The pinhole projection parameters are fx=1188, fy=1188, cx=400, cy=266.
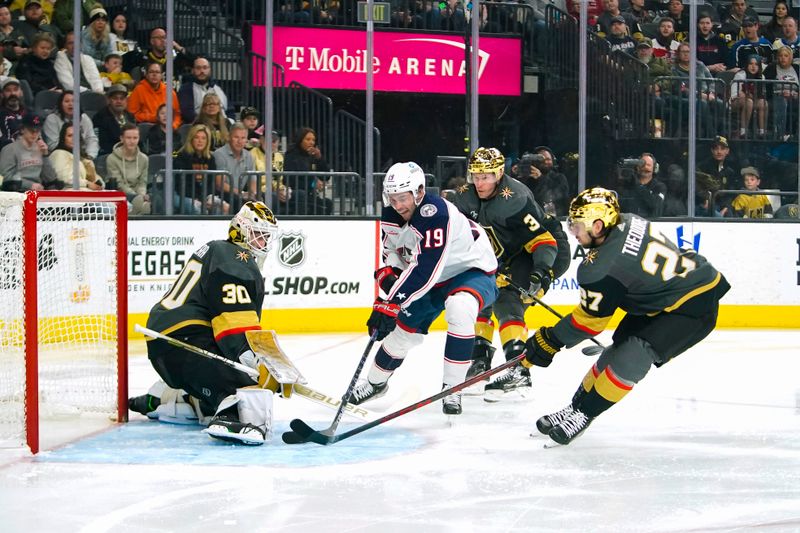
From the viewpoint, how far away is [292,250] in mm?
7605

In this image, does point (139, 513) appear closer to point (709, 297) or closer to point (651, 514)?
point (651, 514)

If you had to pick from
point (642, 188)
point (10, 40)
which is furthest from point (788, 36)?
point (10, 40)

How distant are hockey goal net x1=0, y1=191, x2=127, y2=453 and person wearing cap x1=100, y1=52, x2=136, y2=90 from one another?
209cm

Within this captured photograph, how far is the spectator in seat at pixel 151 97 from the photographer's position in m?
7.48

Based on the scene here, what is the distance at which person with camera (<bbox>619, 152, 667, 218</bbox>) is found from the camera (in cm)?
832

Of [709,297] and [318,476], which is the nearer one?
[318,476]

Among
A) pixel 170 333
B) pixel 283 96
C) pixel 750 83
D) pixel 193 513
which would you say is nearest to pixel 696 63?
pixel 750 83

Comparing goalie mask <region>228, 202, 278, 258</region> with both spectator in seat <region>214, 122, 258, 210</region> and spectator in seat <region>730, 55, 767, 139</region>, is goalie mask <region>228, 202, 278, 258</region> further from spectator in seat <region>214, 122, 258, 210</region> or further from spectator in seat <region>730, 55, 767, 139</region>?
spectator in seat <region>730, 55, 767, 139</region>

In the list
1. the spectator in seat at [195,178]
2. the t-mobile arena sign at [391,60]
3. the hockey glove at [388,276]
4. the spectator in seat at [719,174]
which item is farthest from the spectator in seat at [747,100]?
the hockey glove at [388,276]

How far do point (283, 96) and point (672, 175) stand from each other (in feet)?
9.11

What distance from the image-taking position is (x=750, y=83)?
8852 mm

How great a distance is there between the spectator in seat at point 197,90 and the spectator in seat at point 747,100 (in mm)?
3726

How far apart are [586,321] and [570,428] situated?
401 mm

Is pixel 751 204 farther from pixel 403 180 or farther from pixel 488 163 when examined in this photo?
pixel 403 180
